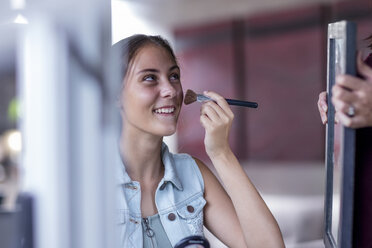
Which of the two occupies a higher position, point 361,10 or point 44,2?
point 361,10

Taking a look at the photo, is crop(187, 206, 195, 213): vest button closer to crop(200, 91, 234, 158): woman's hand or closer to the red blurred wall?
crop(200, 91, 234, 158): woman's hand

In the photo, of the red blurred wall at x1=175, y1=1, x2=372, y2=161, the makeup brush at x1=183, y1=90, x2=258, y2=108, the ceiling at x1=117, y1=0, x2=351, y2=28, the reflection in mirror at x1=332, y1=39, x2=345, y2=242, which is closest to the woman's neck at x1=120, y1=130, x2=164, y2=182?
the makeup brush at x1=183, y1=90, x2=258, y2=108

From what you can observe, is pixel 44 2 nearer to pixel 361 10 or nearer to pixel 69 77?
pixel 69 77

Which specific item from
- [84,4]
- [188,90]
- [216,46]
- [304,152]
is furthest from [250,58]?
[84,4]

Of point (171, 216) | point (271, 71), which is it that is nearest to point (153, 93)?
point (171, 216)

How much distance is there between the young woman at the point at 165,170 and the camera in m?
1.01

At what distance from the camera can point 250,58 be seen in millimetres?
6266

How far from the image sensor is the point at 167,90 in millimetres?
1042

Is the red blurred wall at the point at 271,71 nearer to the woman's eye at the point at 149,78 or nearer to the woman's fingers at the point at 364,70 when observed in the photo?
the woman's eye at the point at 149,78

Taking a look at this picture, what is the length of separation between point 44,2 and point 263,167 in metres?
5.83

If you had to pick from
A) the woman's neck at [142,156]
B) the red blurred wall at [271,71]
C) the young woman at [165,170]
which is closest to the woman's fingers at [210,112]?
the young woman at [165,170]

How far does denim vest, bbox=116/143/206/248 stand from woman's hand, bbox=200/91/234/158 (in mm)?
109

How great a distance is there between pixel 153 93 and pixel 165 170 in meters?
0.18

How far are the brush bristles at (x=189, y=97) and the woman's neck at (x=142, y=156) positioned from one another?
0.10 m
